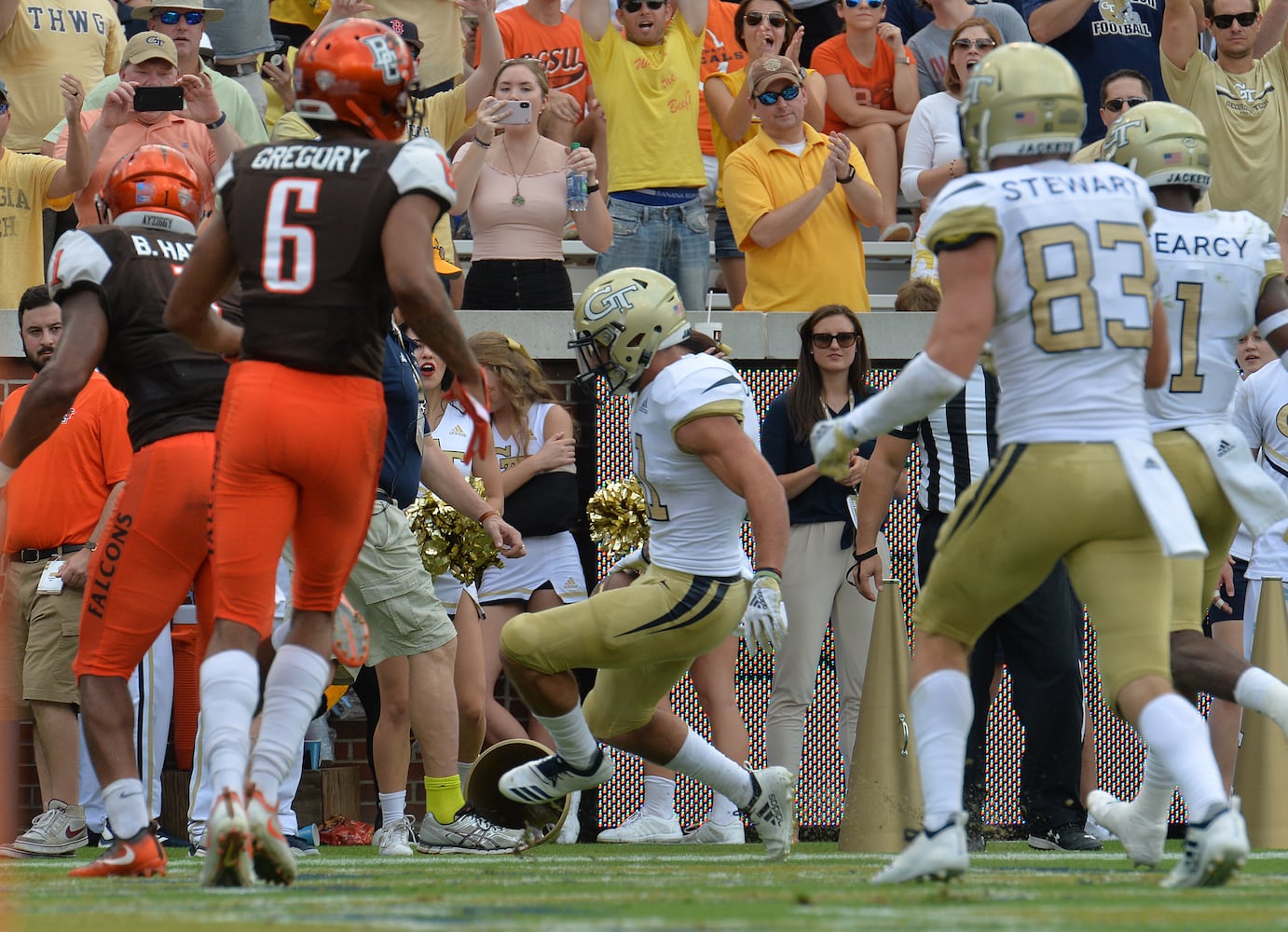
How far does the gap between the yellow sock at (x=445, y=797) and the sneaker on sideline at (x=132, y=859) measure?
231cm

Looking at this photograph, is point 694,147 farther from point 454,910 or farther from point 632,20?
point 454,910

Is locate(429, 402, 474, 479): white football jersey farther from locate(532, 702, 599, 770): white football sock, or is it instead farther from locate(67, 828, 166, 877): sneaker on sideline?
locate(67, 828, 166, 877): sneaker on sideline

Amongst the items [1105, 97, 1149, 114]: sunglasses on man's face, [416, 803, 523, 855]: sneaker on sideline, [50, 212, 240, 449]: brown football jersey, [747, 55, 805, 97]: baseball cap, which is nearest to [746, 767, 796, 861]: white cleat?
[416, 803, 523, 855]: sneaker on sideline

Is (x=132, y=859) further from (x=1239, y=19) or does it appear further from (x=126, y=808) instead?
(x=1239, y=19)

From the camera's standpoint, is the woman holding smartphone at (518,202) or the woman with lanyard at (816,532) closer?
the woman with lanyard at (816,532)

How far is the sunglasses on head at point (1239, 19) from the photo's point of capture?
1031 centimetres

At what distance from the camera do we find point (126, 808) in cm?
516

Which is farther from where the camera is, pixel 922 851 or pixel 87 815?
pixel 87 815

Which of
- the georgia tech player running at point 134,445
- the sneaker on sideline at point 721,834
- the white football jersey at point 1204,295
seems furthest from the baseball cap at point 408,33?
the white football jersey at point 1204,295

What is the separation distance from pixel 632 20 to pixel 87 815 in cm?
506

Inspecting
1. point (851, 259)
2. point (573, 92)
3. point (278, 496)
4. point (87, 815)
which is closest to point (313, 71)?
point (278, 496)

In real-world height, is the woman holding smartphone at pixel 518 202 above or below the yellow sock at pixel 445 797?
above

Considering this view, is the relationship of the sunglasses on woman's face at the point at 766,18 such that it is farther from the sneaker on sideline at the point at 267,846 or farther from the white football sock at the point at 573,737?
the sneaker on sideline at the point at 267,846

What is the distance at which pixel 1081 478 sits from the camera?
4.36 meters
